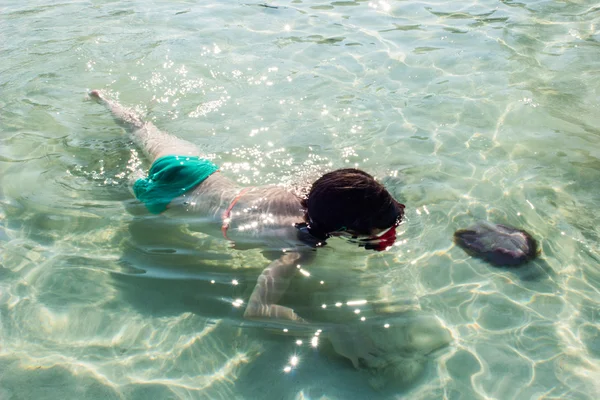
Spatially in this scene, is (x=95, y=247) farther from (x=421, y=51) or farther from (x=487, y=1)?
(x=487, y=1)

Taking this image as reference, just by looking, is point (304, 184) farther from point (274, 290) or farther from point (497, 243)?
point (497, 243)

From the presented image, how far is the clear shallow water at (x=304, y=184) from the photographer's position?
2795 millimetres

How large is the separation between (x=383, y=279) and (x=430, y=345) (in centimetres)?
59

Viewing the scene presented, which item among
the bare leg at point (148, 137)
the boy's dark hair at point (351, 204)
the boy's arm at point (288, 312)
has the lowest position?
the boy's arm at point (288, 312)

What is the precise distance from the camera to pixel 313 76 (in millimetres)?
6184

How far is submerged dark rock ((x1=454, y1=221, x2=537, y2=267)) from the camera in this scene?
3457 mm

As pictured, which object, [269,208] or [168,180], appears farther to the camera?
[168,180]

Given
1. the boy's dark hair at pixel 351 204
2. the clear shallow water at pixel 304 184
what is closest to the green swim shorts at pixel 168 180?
the clear shallow water at pixel 304 184

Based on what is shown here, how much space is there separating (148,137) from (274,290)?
8.24ft

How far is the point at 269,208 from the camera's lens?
3.68 m

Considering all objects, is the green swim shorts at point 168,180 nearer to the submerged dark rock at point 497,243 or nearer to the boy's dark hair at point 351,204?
the boy's dark hair at point 351,204

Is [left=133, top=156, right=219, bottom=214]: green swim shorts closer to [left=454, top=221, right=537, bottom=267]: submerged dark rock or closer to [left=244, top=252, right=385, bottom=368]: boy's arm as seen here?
[left=244, top=252, right=385, bottom=368]: boy's arm

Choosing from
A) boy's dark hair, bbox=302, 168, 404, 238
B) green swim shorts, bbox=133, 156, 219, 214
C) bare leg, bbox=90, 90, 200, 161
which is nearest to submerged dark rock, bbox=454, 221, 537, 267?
boy's dark hair, bbox=302, 168, 404, 238

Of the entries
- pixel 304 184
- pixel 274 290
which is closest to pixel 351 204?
pixel 274 290
